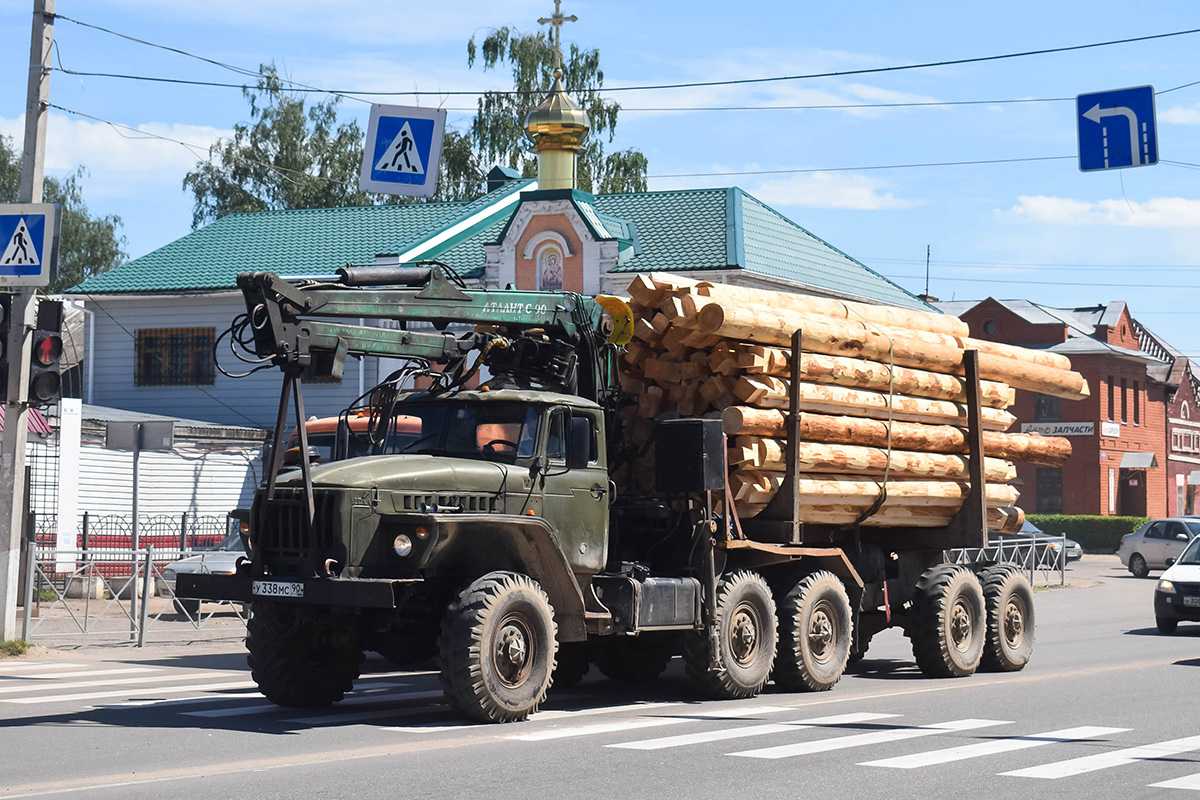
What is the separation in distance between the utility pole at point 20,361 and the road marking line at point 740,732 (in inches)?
383

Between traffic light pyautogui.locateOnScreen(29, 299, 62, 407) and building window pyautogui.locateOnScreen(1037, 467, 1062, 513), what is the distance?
50331 mm

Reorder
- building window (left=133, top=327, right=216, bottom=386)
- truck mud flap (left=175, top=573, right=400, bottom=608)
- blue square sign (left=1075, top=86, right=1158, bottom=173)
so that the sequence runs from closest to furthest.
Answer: truck mud flap (left=175, top=573, right=400, bottom=608) < blue square sign (left=1075, top=86, right=1158, bottom=173) < building window (left=133, top=327, right=216, bottom=386)

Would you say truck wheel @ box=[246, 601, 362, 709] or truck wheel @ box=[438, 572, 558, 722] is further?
truck wheel @ box=[246, 601, 362, 709]

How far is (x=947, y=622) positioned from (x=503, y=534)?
20.5 feet

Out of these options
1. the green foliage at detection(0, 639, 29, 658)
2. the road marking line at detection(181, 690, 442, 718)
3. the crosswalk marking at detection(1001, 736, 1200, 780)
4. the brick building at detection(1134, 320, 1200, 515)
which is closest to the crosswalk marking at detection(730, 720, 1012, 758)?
the crosswalk marking at detection(1001, 736, 1200, 780)

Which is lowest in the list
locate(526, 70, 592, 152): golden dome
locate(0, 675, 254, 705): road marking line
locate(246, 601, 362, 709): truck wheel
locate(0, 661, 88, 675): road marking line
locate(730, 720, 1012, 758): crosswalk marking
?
locate(0, 661, 88, 675): road marking line

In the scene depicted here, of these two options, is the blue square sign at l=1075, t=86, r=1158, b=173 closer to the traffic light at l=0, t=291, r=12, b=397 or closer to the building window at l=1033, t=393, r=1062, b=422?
the traffic light at l=0, t=291, r=12, b=397

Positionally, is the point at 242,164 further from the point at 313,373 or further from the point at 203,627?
the point at 313,373

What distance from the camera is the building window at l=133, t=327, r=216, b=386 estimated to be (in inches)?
1558

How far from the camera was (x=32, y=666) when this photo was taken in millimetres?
16594

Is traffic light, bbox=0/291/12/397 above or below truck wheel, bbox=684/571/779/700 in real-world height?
above

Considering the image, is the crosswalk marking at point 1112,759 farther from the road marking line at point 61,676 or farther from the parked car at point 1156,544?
the parked car at point 1156,544

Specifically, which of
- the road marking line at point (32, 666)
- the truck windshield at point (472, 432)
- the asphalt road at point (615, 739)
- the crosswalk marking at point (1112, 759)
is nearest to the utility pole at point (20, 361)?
the road marking line at point (32, 666)

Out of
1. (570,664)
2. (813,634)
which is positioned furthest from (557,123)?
(813,634)
